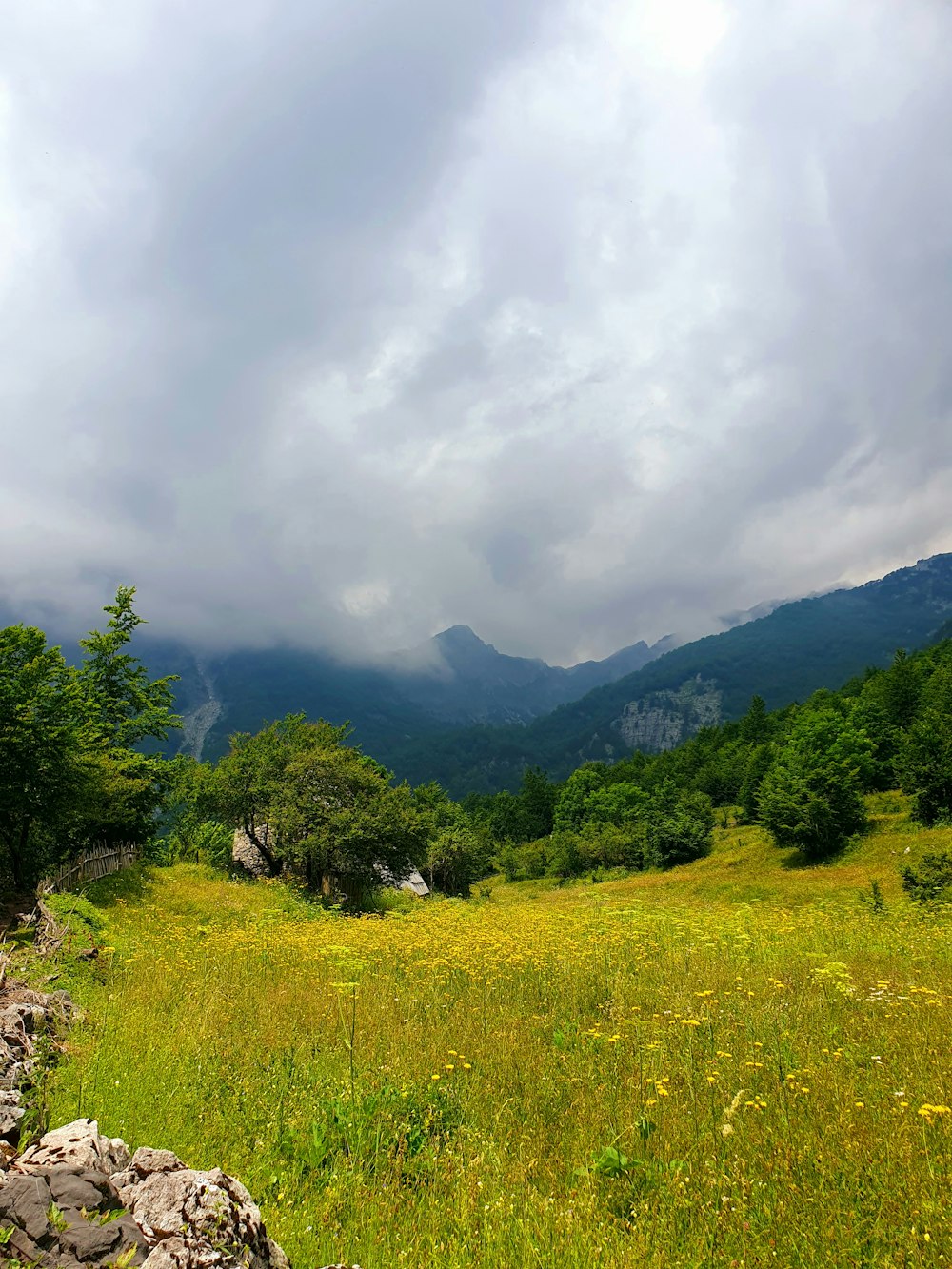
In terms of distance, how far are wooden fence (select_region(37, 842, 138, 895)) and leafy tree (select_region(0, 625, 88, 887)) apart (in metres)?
1.15

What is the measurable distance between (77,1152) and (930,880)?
96.6ft

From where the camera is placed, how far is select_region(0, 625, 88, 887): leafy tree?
54.6 ft

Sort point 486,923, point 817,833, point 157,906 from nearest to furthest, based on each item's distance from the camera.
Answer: point 486,923
point 157,906
point 817,833

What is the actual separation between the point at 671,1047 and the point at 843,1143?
2.21m

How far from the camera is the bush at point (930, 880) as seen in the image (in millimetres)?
22750

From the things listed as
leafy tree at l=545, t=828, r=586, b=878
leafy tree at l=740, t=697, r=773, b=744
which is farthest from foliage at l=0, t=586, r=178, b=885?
leafy tree at l=740, t=697, r=773, b=744

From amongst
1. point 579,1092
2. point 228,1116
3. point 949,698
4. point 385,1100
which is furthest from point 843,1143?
point 949,698

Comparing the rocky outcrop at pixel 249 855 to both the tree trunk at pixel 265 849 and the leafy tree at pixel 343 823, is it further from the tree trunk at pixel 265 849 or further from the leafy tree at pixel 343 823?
the leafy tree at pixel 343 823

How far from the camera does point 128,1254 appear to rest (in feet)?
10.4

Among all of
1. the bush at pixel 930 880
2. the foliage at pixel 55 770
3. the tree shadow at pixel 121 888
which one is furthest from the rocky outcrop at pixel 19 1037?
the bush at pixel 930 880

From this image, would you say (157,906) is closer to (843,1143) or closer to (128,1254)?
(128,1254)

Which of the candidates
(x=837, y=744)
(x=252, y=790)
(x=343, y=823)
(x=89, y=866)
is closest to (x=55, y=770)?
(x=89, y=866)

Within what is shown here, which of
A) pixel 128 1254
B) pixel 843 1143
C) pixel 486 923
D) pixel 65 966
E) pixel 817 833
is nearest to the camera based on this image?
pixel 128 1254

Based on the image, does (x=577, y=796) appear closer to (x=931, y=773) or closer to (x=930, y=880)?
(x=931, y=773)
